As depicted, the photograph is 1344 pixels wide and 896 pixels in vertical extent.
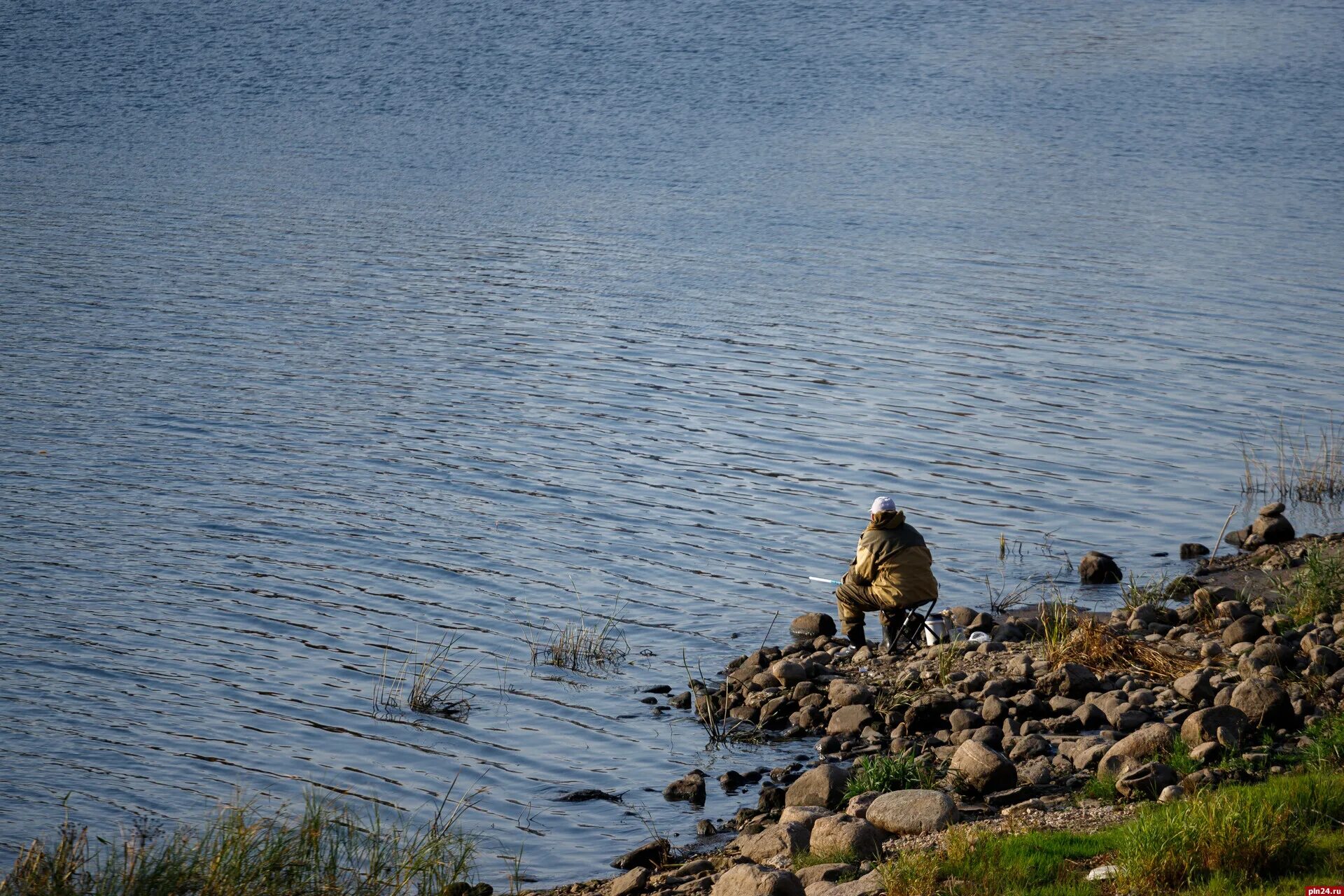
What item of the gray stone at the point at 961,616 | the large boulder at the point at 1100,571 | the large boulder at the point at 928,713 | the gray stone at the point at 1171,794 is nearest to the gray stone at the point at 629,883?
the large boulder at the point at 928,713

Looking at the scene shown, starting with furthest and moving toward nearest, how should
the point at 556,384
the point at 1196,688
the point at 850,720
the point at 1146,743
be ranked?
the point at 556,384
the point at 850,720
the point at 1196,688
the point at 1146,743

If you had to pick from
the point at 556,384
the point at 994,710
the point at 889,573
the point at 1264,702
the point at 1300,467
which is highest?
the point at 556,384

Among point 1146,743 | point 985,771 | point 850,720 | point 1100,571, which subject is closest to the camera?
point 1146,743

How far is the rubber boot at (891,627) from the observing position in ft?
47.8

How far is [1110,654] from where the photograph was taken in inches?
513

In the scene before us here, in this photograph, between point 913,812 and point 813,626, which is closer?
point 913,812

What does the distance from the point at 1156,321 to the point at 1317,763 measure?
2340cm

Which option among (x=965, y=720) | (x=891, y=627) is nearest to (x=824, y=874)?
(x=965, y=720)

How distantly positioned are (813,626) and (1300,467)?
389 inches

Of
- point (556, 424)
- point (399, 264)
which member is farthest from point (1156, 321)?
point (399, 264)

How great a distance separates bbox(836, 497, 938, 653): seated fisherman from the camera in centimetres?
1445

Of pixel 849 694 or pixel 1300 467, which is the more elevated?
pixel 1300 467

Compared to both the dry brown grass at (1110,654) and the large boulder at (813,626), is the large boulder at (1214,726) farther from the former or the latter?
the large boulder at (813,626)

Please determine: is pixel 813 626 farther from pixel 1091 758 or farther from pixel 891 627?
pixel 1091 758
